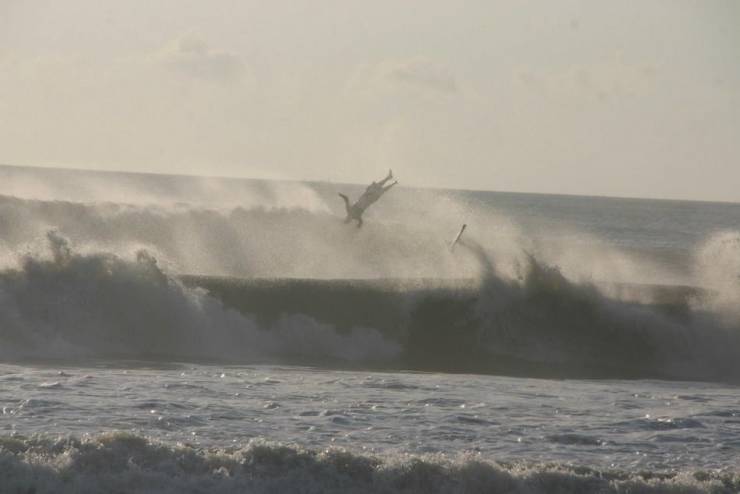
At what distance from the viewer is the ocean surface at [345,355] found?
12594mm

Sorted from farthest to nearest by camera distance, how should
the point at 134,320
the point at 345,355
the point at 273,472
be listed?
the point at 134,320 < the point at 345,355 < the point at 273,472

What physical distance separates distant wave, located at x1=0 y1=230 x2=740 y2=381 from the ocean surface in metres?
0.06

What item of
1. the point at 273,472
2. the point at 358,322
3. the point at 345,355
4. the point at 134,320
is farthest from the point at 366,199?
the point at 273,472

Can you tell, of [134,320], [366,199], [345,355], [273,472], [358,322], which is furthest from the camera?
[366,199]

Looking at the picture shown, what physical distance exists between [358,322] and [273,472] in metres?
12.4

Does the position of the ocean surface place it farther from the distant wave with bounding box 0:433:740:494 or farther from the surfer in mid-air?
the surfer in mid-air

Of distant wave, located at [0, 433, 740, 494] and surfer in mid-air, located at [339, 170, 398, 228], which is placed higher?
surfer in mid-air, located at [339, 170, 398, 228]

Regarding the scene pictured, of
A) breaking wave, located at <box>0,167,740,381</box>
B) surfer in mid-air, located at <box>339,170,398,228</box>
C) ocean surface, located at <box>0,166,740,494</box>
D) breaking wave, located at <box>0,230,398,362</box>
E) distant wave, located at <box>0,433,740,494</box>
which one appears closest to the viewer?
distant wave, located at <box>0,433,740,494</box>

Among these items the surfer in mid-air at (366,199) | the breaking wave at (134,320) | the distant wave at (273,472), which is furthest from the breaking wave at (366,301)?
the distant wave at (273,472)

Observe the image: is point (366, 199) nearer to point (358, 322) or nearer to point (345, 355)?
point (358, 322)

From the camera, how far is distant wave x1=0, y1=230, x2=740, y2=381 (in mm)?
22109

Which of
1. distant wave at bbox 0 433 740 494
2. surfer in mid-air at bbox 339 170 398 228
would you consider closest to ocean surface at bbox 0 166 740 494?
distant wave at bbox 0 433 740 494

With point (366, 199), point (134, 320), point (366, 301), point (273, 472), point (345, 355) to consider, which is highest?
point (366, 199)

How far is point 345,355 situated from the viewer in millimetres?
22891
